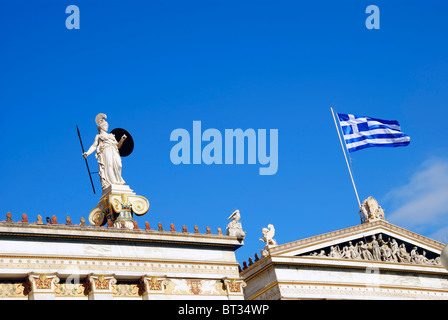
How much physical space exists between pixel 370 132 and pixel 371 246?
7.28 m

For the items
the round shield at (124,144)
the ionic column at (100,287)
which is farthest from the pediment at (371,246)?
the ionic column at (100,287)

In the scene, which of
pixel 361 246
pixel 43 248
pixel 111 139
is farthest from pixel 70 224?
pixel 361 246

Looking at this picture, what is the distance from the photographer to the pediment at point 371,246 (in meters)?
34.0

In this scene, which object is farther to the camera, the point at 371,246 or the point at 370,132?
the point at 370,132

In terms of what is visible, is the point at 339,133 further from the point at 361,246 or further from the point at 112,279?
the point at 112,279

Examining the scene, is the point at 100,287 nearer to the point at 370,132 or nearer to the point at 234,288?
the point at 234,288

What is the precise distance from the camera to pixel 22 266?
25672 mm

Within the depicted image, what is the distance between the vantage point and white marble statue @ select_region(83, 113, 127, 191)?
3023 cm

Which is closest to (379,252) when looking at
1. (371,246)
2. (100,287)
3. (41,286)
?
(371,246)

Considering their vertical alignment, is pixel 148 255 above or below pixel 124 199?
below

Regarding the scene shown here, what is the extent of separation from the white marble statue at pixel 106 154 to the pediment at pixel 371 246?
7698 millimetres

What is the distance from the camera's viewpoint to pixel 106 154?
30.6 metres
